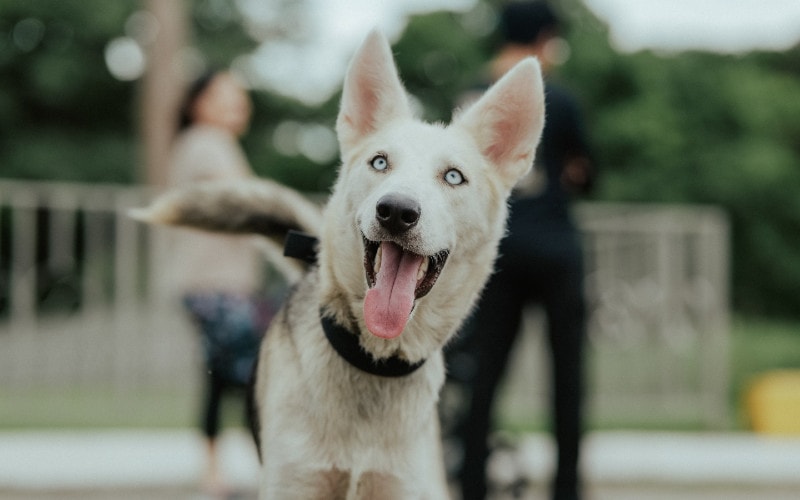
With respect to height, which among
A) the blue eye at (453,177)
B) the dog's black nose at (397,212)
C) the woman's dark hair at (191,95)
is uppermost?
the woman's dark hair at (191,95)

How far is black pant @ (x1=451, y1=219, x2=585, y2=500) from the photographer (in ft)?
14.7

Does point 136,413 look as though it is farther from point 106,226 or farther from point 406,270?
point 406,270

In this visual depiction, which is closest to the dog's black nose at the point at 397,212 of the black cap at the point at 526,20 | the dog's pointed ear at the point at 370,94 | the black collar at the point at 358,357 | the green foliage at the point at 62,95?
the black collar at the point at 358,357

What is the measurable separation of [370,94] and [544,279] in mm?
1971

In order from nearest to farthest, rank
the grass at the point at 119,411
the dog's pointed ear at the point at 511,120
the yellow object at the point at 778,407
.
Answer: the dog's pointed ear at the point at 511,120 → the grass at the point at 119,411 → the yellow object at the point at 778,407

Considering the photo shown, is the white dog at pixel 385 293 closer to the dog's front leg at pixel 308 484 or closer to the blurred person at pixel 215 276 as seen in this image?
the dog's front leg at pixel 308 484

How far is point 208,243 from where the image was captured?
5219 mm

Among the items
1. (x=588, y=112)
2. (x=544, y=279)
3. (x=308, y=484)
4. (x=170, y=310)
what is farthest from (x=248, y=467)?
(x=588, y=112)

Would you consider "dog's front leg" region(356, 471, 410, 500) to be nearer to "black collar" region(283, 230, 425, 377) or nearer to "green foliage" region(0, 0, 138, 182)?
"black collar" region(283, 230, 425, 377)

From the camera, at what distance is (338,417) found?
8.25ft

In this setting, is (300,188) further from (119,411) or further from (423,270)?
(423,270)

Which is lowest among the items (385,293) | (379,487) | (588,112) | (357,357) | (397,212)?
(379,487)

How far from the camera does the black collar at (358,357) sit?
2.57m

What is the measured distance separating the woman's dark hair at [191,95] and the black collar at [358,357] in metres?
3.12
